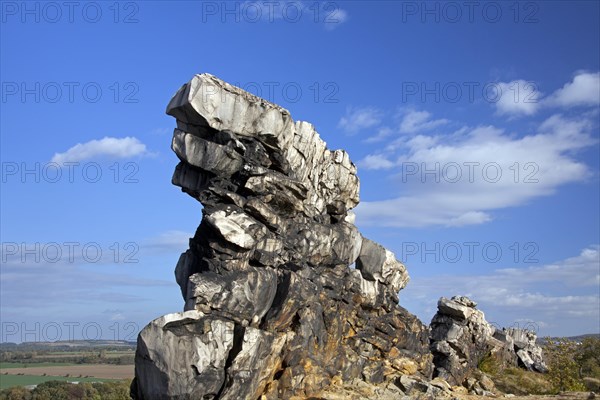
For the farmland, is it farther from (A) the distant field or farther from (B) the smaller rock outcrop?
(B) the smaller rock outcrop

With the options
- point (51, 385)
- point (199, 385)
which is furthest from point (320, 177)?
point (51, 385)

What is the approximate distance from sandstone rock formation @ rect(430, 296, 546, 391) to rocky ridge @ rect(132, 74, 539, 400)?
7959mm

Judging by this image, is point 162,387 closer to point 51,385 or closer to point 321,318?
point 321,318

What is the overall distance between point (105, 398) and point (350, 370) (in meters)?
51.6

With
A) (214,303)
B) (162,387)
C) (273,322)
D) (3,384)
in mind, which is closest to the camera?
(162,387)

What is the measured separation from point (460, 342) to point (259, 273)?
24.4 metres

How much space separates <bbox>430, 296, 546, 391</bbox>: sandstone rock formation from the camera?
149ft

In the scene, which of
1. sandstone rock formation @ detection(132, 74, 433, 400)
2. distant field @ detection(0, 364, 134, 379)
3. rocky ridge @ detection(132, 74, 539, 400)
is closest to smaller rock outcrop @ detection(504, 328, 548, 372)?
rocky ridge @ detection(132, 74, 539, 400)

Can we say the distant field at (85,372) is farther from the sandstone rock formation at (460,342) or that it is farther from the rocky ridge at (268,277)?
the rocky ridge at (268,277)

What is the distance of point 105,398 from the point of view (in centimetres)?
7525

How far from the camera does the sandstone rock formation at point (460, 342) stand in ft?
149

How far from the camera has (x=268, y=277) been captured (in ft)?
94.0

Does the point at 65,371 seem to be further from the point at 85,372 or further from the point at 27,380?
the point at 27,380

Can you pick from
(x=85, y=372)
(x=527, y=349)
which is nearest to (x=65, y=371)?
(x=85, y=372)
